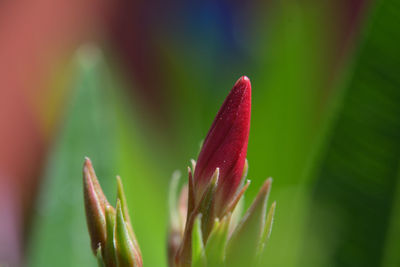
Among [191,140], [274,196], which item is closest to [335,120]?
[274,196]

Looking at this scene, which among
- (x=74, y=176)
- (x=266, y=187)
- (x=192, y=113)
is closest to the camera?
(x=266, y=187)

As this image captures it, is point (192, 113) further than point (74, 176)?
Yes

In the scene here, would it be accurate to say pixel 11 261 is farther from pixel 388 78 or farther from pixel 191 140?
pixel 388 78

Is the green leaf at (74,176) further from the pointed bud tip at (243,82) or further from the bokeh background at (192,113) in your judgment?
the pointed bud tip at (243,82)

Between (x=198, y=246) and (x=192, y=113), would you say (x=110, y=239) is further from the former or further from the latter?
(x=192, y=113)

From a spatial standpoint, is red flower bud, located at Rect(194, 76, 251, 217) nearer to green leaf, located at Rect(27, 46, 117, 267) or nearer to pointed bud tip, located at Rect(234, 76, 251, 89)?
pointed bud tip, located at Rect(234, 76, 251, 89)

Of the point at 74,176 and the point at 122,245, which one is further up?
the point at 74,176

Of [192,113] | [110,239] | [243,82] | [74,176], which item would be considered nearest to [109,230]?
[110,239]

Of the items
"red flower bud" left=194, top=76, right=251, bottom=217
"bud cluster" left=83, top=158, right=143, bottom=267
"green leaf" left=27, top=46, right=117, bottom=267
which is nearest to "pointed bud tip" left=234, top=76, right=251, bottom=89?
"red flower bud" left=194, top=76, right=251, bottom=217
